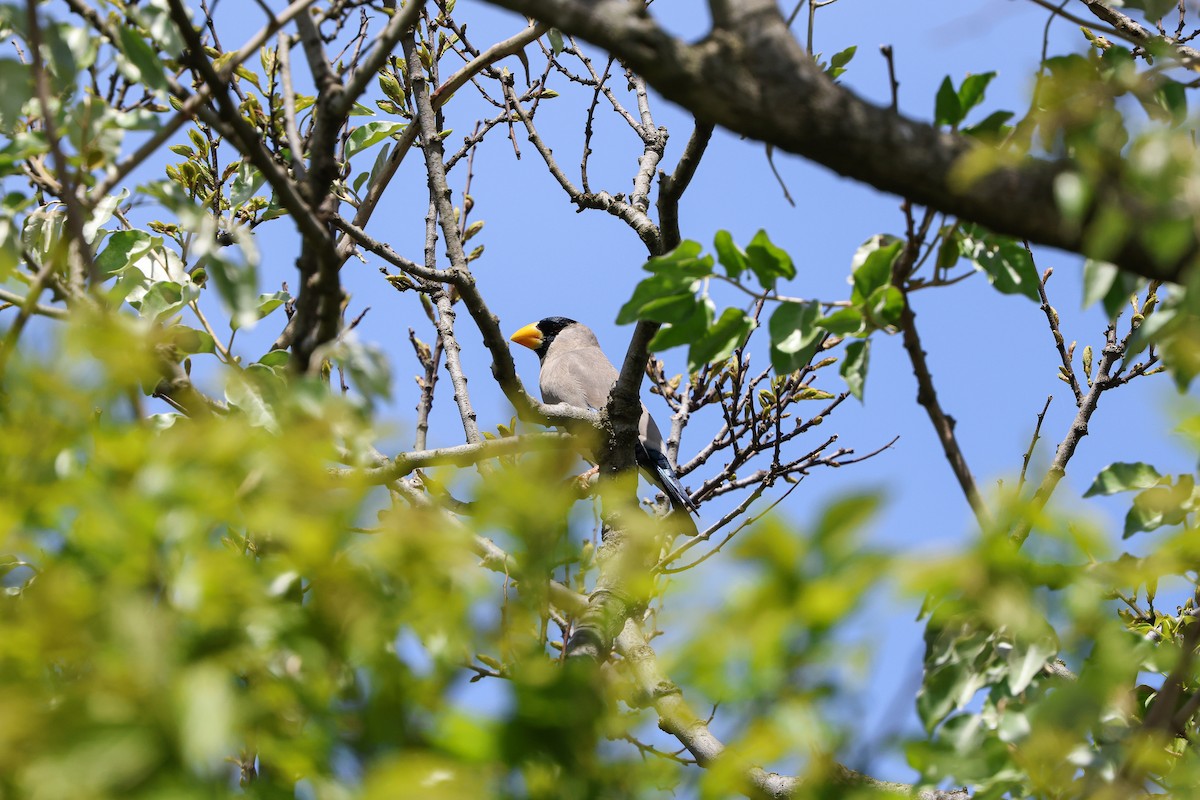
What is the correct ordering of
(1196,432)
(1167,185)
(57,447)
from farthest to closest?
1. (1196,432)
2. (1167,185)
3. (57,447)

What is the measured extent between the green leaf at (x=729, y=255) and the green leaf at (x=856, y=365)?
0.89 ft

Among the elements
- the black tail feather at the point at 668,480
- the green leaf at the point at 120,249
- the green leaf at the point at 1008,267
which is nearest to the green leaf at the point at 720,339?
the green leaf at the point at 1008,267

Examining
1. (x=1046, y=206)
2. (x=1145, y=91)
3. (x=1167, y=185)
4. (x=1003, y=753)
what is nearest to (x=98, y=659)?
(x=1003, y=753)

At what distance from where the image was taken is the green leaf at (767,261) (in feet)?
7.05

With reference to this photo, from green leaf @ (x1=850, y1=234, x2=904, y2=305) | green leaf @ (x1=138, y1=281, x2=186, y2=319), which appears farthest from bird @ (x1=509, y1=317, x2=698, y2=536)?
green leaf @ (x1=850, y1=234, x2=904, y2=305)

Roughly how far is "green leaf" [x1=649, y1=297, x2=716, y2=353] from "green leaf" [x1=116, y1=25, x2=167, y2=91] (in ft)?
3.56

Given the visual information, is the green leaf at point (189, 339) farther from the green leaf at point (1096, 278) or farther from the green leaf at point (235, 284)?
the green leaf at point (1096, 278)

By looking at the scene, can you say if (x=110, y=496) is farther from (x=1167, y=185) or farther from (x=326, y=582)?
(x=1167, y=185)

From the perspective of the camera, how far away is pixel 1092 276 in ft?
5.65

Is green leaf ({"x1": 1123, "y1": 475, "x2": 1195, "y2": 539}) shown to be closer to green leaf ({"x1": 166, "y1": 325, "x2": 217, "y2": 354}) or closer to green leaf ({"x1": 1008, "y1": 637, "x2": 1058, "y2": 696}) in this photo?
green leaf ({"x1": 1008, "y1": 637, "x2": 1058, "y2": 696})

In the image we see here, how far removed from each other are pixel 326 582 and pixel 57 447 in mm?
405

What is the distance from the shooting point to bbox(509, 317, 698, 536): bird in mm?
6059

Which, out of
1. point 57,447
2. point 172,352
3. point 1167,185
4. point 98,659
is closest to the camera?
point 98,659

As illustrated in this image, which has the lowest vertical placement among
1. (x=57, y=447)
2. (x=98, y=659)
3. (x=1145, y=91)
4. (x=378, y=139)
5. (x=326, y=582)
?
(x=98, y=659)
